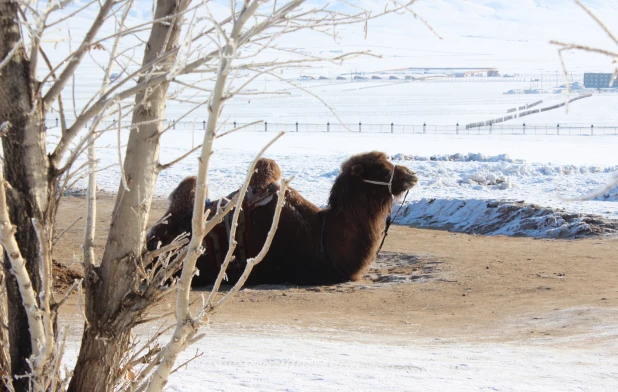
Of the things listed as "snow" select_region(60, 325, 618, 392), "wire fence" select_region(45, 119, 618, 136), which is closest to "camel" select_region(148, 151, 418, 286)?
"snow" select_region(60, 325, 618, 392)

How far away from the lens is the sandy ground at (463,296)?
7.36 meters

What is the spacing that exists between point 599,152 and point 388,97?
185 feet

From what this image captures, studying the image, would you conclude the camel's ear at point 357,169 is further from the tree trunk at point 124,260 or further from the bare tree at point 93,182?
the tree trunk at point 124,260

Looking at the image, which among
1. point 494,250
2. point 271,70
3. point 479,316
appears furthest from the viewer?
point 494,250

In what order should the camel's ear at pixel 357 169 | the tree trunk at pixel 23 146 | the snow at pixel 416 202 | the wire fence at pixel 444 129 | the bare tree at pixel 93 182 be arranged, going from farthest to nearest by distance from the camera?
1. the wire fence at pixel 444 129
2. the camel's ear at pixel 357 169
3. the snow at pixel 416 202
4. the tree trunk at pixel 23 146
5. the bare tree at pixel 93 182

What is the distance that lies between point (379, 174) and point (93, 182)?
6.32 m

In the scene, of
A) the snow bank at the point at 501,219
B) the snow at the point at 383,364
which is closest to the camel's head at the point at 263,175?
the snow at the point at 383,364

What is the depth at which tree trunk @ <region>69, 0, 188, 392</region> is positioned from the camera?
331 centimetres

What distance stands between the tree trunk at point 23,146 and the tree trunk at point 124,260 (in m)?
0.31

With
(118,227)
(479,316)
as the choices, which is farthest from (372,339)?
(118,227)

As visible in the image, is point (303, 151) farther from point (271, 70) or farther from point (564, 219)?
point (271, 70)

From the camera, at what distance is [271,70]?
2.99 meters

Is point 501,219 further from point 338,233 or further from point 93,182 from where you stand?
point 93,182

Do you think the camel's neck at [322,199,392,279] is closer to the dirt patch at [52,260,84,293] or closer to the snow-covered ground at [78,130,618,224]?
the snow-covered ground at [78,130,618,224]
